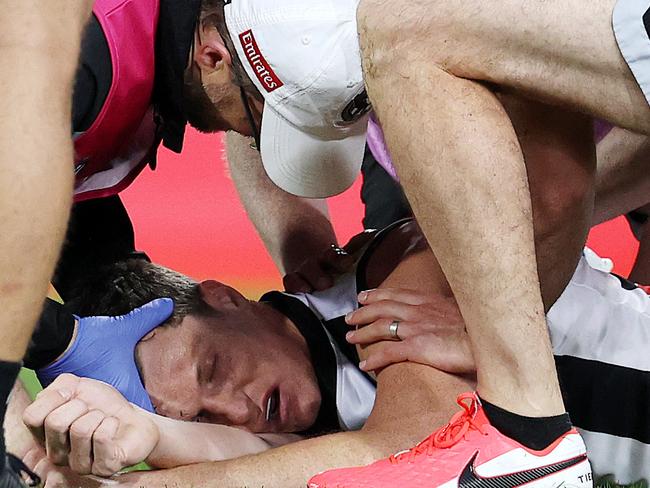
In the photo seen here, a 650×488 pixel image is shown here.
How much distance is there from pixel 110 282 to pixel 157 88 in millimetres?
442

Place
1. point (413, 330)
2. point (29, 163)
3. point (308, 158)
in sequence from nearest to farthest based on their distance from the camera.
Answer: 1. point (29, 163)
2. point (413, 330)
3. point (308, 158)

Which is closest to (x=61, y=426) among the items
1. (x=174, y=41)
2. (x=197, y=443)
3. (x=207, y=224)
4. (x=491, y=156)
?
(x=197, y=443)

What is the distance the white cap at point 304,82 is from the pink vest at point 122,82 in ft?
0.62

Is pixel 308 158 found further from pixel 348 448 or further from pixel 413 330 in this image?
pixel 348 448

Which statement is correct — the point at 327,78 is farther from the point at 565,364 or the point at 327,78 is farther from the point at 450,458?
the point at 450,458

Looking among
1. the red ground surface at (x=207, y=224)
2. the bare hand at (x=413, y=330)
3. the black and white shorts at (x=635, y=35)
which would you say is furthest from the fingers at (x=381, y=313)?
the red ground surface at (x=207, y=224)

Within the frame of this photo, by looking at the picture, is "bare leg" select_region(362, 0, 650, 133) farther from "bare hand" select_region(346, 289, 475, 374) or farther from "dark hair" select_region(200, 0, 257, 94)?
"dark hair" select_region(200, 0, 257, 94)

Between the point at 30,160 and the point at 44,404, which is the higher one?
the point at 30,160

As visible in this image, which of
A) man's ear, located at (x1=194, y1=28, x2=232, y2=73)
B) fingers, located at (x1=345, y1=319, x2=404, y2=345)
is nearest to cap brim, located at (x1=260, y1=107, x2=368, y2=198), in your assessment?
man's ear, located at (x1=194, y1=28, x2=232, y2=73)

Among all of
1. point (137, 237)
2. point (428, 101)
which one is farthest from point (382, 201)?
point (428, 101)

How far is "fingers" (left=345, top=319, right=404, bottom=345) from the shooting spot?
85.0 inches

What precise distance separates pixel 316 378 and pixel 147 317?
1.21 ft

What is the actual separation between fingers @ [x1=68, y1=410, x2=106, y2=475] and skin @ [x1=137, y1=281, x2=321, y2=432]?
0.43 m

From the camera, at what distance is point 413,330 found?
84.5 inches
